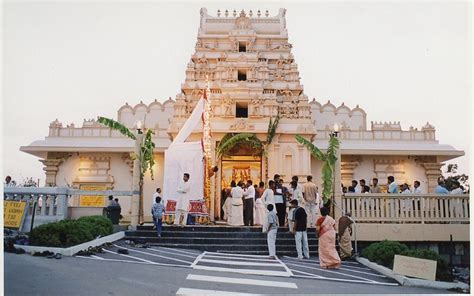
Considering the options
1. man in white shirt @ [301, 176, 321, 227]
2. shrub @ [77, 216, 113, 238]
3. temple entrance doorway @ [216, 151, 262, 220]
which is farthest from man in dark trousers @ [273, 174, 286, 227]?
temple entrance doorway @ [216, 151, 262, 220]

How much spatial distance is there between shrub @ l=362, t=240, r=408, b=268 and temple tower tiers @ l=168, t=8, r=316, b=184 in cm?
723

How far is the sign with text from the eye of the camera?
24.8ft

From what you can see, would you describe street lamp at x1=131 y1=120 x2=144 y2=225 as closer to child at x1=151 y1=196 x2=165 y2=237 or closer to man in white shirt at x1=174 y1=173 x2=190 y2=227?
man in white shirt at x1=174 y1=173 x2=190 y2=227

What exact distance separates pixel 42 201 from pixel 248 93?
9582mm

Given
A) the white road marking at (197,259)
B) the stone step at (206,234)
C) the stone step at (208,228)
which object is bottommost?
the white road marking at (197,259)

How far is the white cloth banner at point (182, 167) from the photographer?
12508mm

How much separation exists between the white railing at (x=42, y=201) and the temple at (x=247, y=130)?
22.2 ft

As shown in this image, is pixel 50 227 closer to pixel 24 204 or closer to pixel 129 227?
pixel 24 204

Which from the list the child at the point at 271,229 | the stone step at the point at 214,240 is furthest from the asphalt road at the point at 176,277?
the stone step at the point at 214,240

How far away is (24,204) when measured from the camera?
9930 millimetres

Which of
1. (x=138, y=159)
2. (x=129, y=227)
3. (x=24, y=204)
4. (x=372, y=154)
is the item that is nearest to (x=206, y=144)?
(x=138, y=159)

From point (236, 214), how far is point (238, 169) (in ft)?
22.6

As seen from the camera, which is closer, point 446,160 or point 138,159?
point 138,159

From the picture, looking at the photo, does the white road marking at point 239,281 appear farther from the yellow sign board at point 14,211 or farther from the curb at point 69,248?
the yellow sign board at point 14,211
